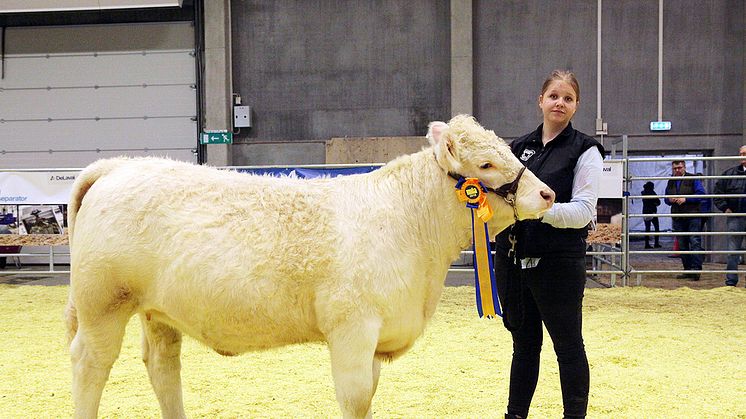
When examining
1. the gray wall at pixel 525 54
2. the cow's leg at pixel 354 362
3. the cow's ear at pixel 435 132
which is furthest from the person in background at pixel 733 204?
the cow's leg at pixel 354 362

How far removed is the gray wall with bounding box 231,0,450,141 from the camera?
12.6 m

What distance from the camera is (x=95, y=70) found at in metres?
13.1

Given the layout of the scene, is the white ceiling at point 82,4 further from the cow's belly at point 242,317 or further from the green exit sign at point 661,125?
the cow's belly at point 242,317

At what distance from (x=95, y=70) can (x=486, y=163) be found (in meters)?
12.8

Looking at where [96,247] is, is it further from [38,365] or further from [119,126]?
[119,126]

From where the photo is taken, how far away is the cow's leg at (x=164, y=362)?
2.96 meters

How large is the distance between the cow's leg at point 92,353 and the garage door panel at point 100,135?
10910mm

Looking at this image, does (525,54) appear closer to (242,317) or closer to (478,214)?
(478,214)

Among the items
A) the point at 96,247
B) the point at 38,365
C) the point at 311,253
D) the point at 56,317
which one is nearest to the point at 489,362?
the point at 311,253

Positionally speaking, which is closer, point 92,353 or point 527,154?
point 92,353

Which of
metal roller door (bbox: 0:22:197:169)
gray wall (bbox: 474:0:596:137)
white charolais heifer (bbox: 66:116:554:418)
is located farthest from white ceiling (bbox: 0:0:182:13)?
white charolais heifer (bbox: 66:116:554:418)

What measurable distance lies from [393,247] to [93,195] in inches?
52.9

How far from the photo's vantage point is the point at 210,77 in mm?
12688

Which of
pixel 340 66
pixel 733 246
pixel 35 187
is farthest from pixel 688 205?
pixel 35 187
